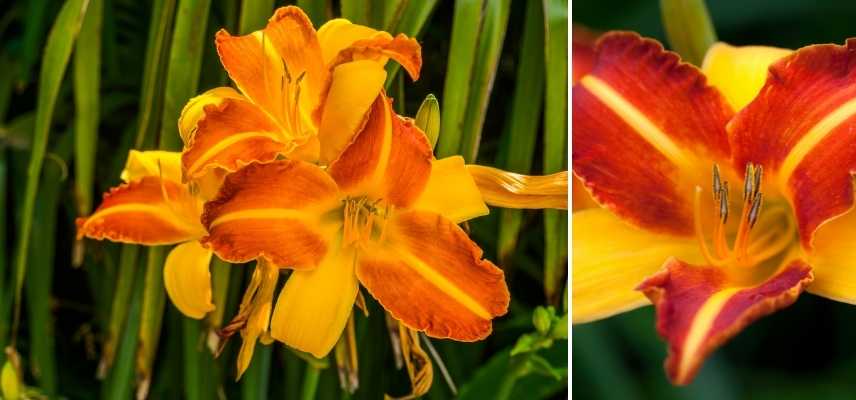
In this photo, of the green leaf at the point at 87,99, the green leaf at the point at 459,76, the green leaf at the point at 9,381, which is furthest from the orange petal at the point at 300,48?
the green leaf at the point at 9,381

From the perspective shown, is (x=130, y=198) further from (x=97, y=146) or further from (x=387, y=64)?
(x=387, y=64)

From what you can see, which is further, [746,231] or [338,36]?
[338,36]

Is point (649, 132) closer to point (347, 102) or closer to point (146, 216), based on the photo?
point (347, 102)

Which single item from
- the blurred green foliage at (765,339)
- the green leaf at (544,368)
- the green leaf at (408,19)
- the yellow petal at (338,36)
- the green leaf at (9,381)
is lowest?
the green leaf at (9,381)

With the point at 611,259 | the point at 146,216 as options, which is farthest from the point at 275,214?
the point at 611,259

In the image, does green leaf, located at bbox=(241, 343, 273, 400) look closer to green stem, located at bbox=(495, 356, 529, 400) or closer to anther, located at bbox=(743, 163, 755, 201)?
green stem, located at bbox=(495, 356, 529, 400)

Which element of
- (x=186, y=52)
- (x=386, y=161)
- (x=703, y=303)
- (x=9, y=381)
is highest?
(x=186, y=52)

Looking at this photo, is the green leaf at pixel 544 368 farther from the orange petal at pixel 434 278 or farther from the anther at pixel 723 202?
the anther at pixel 723 202
